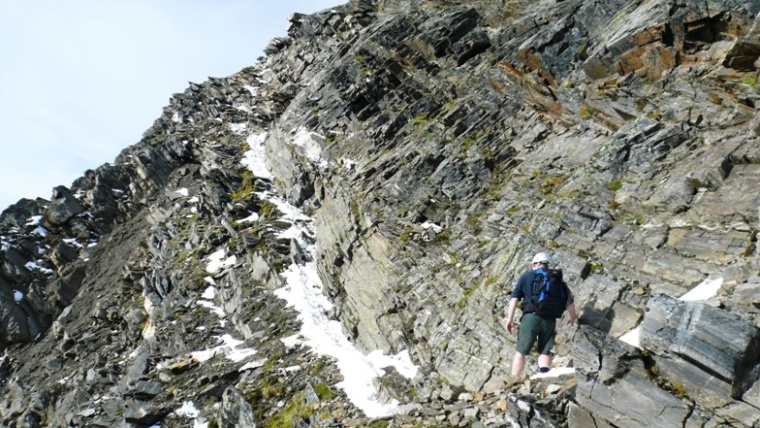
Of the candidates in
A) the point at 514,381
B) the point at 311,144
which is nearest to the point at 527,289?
the point at 514,381

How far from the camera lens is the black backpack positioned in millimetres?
11172

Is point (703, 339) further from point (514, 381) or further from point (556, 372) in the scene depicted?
point (514, 381)

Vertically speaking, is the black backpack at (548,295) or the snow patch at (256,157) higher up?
the snow patch at (256,157)

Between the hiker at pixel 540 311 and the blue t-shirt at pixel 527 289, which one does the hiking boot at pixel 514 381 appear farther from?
the blue t-shirt at pixel 527 289

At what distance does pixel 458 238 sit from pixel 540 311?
9.22 meters

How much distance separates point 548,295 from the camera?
11180mm

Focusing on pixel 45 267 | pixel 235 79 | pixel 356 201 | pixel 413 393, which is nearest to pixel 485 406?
pixel 413 393

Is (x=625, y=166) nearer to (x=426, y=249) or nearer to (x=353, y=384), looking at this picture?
(x=426, y=249)

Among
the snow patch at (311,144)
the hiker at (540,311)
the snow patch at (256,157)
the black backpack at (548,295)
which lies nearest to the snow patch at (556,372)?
the hiker at (540,311)

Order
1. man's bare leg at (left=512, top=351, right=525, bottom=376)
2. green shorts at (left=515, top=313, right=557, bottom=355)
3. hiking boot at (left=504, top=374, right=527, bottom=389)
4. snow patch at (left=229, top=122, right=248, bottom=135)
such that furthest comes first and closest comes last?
snow patch at (left=229, top=122, right=248, bottom=135) → hiking boot at (left=504, top=374, right=527, bottom=389) → man's bare leg at (left=512, top=351, right=525, bottom=376) → green shorts at (left=515, top=313, right=557, bottom=355)

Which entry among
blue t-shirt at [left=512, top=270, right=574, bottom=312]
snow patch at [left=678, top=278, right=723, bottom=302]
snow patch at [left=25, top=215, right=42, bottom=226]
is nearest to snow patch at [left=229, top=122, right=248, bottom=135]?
snow patch at [left=25, top=215, right=42, bottom=226]

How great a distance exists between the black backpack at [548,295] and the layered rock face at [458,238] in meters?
1.13

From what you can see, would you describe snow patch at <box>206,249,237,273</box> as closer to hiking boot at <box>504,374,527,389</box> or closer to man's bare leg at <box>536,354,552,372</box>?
hiking boot at <box>504,374,527,389</box>

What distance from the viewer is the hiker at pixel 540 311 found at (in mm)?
11242
